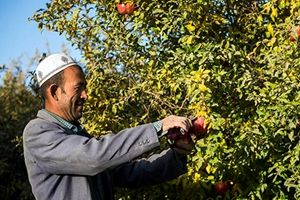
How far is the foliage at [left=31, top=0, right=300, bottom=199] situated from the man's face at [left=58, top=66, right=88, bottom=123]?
0.95 meters

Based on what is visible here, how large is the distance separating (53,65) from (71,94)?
0.47 feet

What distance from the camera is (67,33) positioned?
15.4 feet

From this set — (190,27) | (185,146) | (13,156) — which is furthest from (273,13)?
(13,156)

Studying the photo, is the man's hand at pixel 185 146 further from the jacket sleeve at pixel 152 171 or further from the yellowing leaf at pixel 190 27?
the yellowing leaf at pixel 190 27

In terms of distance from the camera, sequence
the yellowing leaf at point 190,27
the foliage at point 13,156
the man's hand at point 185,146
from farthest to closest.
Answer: the foliage at point 13,156
the yellowing leaf at point 190,27
the man's hand at point 185,146

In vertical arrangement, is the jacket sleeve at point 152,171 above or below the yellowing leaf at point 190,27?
below

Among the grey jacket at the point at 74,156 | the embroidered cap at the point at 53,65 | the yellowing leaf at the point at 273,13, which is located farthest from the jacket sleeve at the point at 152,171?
the yellowing leaf at the point at 273,13

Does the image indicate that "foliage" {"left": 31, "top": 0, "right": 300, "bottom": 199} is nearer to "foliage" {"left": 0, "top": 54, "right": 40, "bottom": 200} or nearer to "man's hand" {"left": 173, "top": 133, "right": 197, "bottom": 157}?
"man's hand" {"left": 173, "top": 133, "right": 197, "bottom": 157}

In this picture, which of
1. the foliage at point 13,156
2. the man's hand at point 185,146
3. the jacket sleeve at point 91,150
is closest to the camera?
the jacket sleeve at point 91,150

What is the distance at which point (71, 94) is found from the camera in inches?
104

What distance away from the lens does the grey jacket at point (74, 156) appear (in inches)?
93.7

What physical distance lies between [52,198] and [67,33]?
7.72ft

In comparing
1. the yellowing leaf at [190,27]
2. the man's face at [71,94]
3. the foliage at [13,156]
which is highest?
the yellowing leaf at [190,27]

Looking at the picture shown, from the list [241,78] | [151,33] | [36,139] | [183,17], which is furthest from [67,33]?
[36,139]
